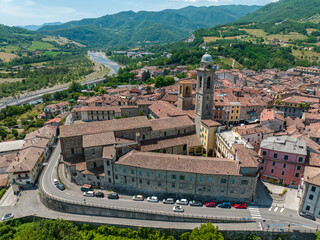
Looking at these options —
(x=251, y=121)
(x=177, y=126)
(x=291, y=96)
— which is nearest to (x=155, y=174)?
(x=177, y=126)

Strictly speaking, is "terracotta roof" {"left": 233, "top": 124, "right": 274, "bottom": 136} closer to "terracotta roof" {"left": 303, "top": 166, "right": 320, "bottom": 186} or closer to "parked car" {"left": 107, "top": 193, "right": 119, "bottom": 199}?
"terracotta roof" {"left": 303, "top": 166, "right": 320, "bottom": 186}

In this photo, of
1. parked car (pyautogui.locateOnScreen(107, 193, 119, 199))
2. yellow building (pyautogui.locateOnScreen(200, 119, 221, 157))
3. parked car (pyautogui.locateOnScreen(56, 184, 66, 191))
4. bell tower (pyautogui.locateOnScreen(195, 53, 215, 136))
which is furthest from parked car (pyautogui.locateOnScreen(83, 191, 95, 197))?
bell tower (pyautogui.locateOnScreen(195, 53, 215, 136))

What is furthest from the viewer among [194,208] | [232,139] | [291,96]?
[291,96]

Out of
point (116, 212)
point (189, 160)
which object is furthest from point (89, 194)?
point (189, 160)

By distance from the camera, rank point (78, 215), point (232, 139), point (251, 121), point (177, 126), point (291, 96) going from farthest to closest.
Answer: point (291, 96)
point (251, 121)
point (177, 126)
point (232, 139)
point (78, 215)

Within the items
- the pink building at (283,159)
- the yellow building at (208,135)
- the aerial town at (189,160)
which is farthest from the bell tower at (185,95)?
the pink building at (283,159)

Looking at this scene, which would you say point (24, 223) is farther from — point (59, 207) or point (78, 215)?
point (78, 215)

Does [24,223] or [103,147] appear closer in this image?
[24,223]
